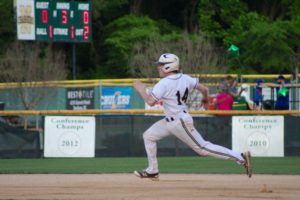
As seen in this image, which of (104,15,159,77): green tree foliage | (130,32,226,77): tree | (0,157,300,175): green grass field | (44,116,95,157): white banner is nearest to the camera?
(0,157,300,175): green grass field

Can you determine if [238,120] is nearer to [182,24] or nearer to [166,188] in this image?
[166,188]

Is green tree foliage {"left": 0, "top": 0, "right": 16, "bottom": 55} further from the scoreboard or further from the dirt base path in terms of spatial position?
the dirt base path

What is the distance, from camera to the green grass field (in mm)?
17641

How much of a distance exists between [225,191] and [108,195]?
5.80 ft

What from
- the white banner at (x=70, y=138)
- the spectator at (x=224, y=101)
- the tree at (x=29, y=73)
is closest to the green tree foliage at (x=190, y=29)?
the tree at (x=29, y=73)

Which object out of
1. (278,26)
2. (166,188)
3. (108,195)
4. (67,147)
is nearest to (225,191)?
(166,188)

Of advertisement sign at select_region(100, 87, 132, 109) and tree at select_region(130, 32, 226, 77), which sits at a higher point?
tree at select_region(130, 32, 226, 77)

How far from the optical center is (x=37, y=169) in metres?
18.2

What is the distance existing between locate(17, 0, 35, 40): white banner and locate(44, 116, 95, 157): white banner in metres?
8.77

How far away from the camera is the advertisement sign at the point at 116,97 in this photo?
32094 mm

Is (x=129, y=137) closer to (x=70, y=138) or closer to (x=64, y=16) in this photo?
(x=70, y=138)

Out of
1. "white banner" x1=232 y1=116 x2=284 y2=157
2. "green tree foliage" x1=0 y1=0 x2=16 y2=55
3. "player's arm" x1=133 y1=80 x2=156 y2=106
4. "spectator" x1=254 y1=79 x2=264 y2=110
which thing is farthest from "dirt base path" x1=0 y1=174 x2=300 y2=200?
"green tree foliage" x1=0 y1=0 x2=16 y2=55

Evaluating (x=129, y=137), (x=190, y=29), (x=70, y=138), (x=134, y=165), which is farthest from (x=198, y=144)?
(x=190, y=29)

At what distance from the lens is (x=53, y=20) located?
30125 mm
